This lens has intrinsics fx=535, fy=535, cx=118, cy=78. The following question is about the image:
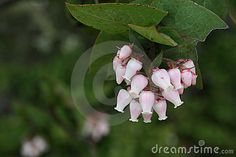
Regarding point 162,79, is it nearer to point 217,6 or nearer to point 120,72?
point 120,72

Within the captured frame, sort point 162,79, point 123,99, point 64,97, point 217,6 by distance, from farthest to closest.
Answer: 1. point 64,97
2. point 217,6
3. point 123,99
4. point 162,79

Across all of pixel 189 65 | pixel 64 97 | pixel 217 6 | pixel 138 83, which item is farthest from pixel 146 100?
pixel 64 97

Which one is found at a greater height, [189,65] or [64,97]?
[189,65]

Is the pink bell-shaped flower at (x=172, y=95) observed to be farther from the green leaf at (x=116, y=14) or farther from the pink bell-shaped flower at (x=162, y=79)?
the green leaf at (x=116, y=14)

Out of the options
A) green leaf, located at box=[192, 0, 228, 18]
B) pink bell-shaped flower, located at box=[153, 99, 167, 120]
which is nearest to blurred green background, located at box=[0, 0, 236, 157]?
green leaf, located at box=[192, 0, 228, 18]

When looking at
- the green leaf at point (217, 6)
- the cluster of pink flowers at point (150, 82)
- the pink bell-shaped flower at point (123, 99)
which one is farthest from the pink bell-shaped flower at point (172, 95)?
the green leaf at point (217, 6)

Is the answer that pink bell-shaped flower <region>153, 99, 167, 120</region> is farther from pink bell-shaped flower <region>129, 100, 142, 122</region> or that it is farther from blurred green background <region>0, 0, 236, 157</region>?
blurred green background <region>0, 0, 236, 157</region>
